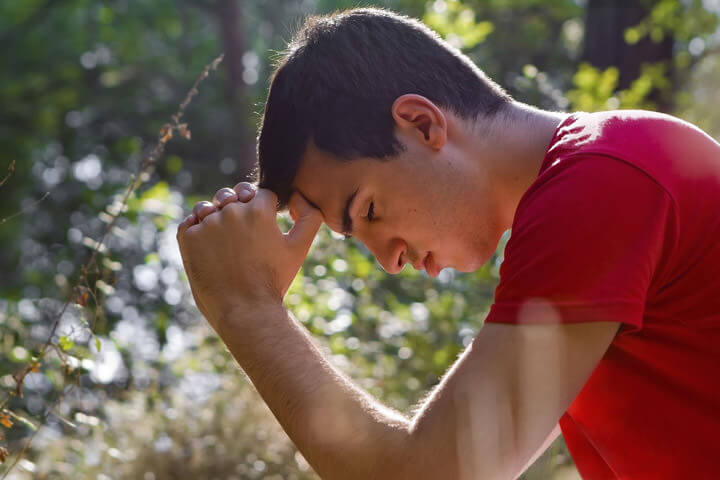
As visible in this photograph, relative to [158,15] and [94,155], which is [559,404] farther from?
[158,15]

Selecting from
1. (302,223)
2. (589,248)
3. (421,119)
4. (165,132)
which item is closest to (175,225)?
(165,132)

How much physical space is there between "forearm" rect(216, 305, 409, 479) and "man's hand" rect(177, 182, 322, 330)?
0.06m

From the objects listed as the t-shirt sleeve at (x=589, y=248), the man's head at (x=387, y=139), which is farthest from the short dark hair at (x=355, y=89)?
the t-shirt sleeve at (x=589, y=248)

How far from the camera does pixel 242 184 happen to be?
2.09m

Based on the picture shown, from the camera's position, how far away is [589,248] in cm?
134

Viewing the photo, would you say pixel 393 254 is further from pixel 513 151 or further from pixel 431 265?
pixel 513 151

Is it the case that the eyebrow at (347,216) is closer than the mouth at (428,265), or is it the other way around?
the eyebrow at (347,216)

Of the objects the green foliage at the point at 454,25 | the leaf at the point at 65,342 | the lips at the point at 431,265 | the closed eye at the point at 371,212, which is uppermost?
the closed eye at the point at 371,212

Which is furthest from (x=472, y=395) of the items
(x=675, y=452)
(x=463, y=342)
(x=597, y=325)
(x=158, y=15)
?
(x=158, y=15)

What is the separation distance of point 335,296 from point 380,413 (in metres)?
3.03

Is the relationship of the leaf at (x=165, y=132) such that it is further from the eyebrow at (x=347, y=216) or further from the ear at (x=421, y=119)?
the ear at (x=421, y=119)

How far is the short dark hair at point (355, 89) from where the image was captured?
6.40 ft

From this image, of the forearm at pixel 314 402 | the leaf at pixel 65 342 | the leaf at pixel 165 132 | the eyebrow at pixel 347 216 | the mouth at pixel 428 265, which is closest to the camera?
the forearm at pixel 314 402

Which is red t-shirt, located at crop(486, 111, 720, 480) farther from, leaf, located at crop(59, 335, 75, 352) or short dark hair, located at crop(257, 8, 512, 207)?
leaf, located at crop(59, 335, 75, 352)
